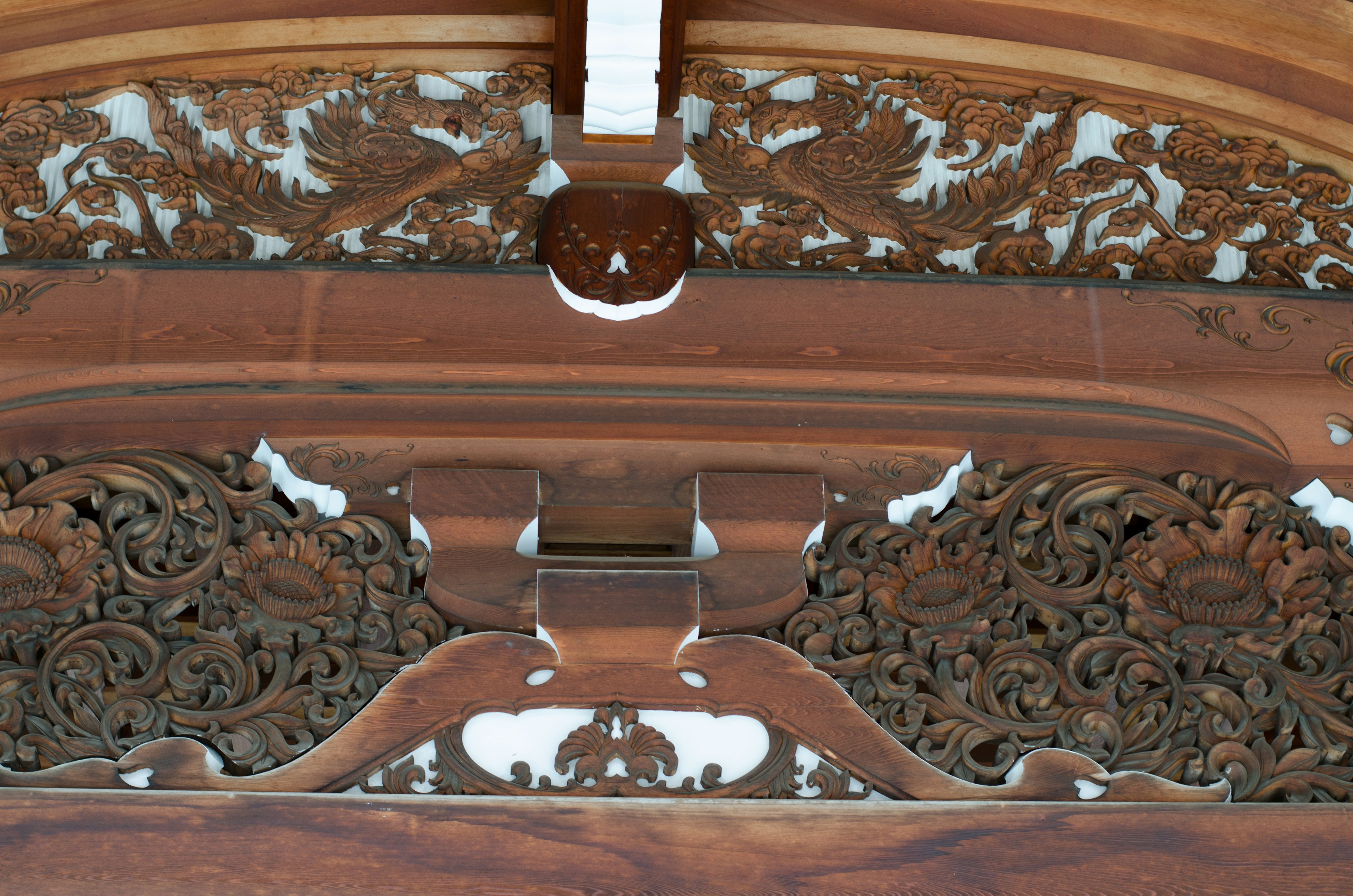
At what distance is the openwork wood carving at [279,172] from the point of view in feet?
8.68

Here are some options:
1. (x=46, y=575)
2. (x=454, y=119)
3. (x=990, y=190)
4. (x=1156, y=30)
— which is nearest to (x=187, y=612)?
(x=46, y=575)

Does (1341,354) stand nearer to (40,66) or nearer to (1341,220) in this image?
(1341,220)

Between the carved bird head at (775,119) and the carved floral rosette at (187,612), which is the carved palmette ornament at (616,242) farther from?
the carved floral rosette at (187,612)

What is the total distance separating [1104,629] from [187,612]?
66.0 inches

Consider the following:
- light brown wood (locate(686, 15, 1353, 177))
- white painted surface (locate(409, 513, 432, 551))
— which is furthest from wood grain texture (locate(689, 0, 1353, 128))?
white painted surface (locate(409, 513, 432, 551))

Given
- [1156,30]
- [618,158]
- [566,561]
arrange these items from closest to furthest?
[566,561] → [618,158] → [1156,30]

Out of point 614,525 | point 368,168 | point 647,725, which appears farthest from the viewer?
point 368,168

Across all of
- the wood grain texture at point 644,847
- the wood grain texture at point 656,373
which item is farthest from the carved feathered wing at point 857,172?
the wood grain texture at point 644,847

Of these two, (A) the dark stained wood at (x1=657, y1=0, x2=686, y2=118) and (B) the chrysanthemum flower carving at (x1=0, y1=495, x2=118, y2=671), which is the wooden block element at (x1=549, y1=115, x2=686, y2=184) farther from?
(B) the chrysanthemum flower carving at (x1=0, y1=495, x2=118, y2=671)

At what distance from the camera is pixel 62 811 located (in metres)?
2.13

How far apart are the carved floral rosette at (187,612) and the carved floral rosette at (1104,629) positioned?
0.76 metres

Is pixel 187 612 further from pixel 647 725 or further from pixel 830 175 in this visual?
pixel 830 175

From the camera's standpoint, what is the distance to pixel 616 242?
2559mm

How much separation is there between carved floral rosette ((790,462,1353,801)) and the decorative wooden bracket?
68 mm
